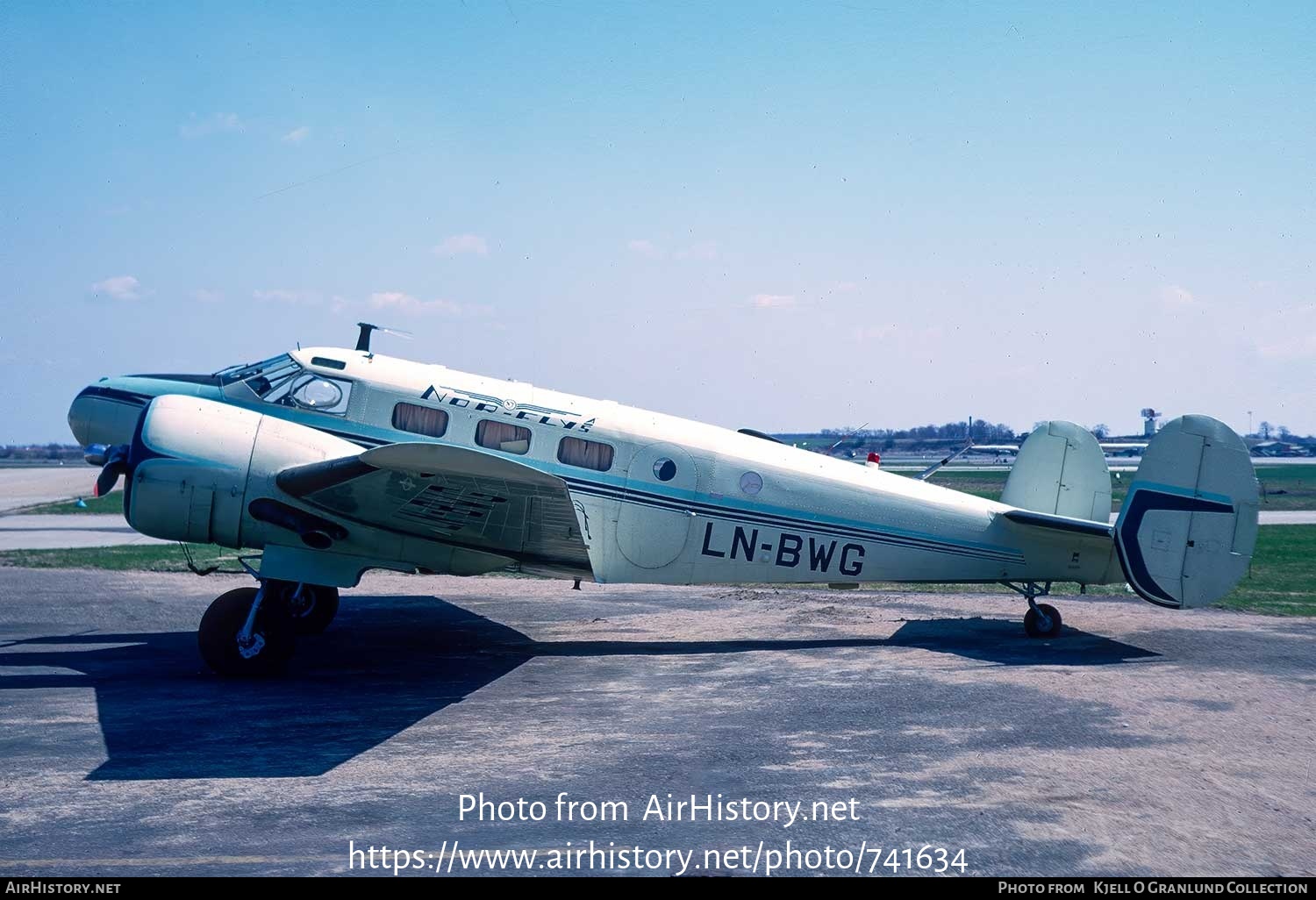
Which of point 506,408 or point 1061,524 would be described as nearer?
point 506,408

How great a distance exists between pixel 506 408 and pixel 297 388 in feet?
8.10

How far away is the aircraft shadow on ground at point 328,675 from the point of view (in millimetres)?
7445

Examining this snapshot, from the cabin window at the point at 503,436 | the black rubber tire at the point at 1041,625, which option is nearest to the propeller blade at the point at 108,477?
the cabin window at the point at 503,436

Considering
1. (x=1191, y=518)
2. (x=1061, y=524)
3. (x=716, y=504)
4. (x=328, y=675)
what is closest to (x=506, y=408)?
(x=716, y=504)

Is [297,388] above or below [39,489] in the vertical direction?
above

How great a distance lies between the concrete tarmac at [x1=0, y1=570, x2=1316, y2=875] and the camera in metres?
5.74

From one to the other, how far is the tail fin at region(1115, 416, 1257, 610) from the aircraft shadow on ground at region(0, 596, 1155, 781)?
1.00m

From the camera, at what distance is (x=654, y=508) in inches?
453

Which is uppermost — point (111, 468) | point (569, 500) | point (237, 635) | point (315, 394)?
point (315, 394)

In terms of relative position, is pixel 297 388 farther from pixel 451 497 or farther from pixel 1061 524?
pixel 1061 524

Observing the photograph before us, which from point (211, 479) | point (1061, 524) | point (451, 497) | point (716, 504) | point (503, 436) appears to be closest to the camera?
point (451, 497)

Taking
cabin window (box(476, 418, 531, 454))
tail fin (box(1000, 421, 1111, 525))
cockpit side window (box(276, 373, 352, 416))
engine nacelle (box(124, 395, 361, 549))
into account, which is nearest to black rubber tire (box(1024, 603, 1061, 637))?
tail fin (box(1000, 421, 1111, 525))

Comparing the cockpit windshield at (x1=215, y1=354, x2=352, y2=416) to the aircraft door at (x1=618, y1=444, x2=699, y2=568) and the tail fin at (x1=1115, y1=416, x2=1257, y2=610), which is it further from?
the tail fin at (x1=1115, y1=416, x2=1257, y2=610)
